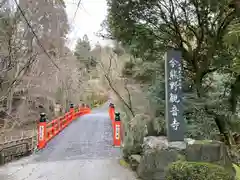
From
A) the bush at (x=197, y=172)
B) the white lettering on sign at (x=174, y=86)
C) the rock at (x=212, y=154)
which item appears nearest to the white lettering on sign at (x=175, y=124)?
the white lettering on sign at (x=174, y=86)

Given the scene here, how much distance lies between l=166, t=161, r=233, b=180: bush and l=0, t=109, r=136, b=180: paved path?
7.53 feet

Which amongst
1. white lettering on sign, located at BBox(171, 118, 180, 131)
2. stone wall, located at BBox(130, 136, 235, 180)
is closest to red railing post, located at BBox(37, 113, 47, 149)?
stone wall, located at BBox(130, 136, 235, 180)

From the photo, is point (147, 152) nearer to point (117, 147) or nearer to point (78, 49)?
point (117, 147)

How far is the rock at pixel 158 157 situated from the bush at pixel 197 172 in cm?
129

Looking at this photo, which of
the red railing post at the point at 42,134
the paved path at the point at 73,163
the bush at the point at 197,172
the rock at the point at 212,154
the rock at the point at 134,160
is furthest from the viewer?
the red railing post at the point at 42,134

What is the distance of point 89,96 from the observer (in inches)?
1334

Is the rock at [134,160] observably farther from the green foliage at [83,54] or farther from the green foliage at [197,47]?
the green foliage at [83,54]

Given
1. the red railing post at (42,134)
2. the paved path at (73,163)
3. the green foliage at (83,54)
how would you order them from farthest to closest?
the green foliage at (83,54) < the red railing post at (42,134) < the paved path at (73,163)

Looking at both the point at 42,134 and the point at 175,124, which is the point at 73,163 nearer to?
the point at 42,134

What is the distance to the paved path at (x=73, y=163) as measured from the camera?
248 inches

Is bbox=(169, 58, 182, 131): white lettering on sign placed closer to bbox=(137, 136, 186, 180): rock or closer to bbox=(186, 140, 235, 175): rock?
bbox=(137, 136, 186, 180): rock

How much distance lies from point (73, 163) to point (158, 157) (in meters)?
2.99

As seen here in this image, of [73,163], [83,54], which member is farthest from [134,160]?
[83,54]

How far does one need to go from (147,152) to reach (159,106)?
1.72 meters
